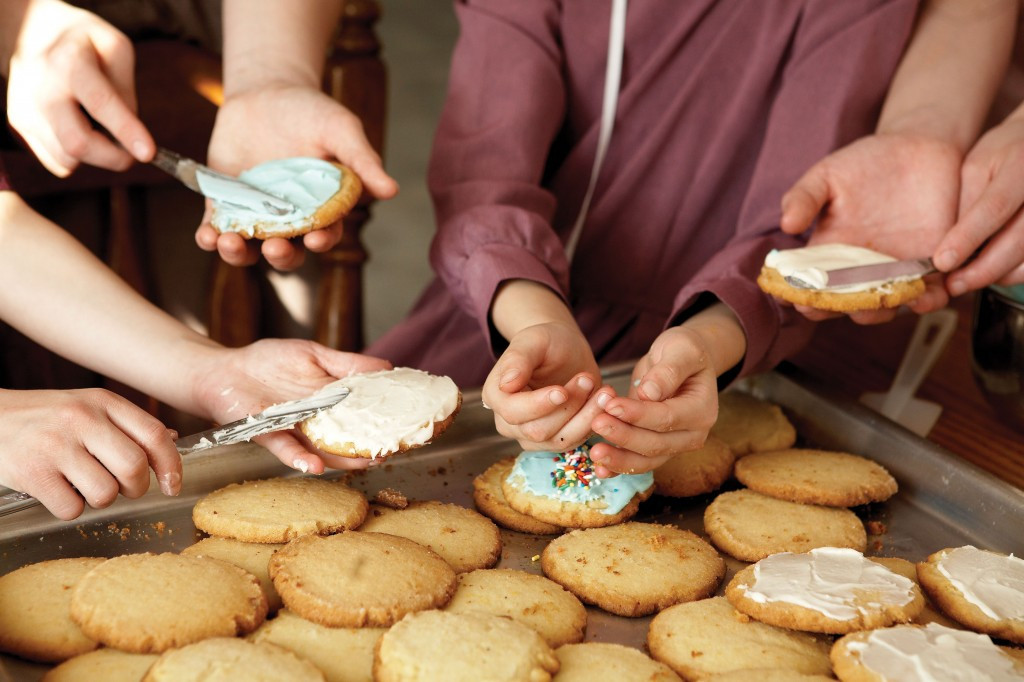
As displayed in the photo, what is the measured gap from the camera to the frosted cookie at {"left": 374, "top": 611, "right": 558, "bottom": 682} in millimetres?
840

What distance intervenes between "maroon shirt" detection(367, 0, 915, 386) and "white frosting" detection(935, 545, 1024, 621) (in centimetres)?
43

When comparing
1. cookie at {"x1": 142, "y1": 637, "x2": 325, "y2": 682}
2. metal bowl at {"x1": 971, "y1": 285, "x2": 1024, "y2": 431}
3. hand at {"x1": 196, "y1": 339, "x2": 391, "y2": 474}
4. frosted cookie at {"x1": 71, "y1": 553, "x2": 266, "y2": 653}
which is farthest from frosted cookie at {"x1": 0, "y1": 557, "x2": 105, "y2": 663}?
metal bowl at {"x1": 971, "y1": 285, "x2": 1024, "y2": 431}

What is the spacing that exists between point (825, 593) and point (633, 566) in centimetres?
21

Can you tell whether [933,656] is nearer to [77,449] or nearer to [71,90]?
[77,449]

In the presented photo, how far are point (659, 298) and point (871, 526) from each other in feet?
1.96

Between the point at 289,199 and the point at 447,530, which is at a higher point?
the point at 289,199

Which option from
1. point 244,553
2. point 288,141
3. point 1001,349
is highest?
point 288,141

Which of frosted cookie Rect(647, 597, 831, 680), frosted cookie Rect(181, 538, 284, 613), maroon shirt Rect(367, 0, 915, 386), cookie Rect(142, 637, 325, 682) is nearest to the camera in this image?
cookie Rect(142, 637, 325, 682)

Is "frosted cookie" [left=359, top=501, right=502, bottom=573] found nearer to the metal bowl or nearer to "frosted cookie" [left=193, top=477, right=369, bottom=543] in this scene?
"frosted cookie" [left=193, top=477, right=369, bottom=543]

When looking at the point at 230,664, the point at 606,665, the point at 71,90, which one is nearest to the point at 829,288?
the point at 606,665

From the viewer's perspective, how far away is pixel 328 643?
92cm

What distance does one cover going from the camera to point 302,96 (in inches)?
58.7

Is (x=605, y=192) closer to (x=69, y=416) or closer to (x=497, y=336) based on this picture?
(x=497, y=336)

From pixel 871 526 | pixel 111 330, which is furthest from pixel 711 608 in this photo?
pixel 111 330
